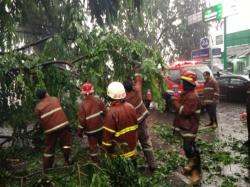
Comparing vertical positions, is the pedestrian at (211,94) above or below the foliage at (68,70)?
below

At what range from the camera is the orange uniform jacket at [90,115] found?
7.21m

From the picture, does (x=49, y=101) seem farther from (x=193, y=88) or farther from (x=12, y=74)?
(x=193, y=88)

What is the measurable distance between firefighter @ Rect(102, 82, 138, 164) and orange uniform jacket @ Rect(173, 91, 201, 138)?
0.93 m

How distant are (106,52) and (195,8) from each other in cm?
2654

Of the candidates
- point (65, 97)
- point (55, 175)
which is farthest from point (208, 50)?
point (55, 175)

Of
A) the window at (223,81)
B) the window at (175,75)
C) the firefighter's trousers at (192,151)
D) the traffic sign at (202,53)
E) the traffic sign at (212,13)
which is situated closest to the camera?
the firefighter's trousers at (192,151)

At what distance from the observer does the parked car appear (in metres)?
16.2

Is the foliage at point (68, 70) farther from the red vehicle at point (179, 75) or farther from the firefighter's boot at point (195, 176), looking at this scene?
the red vehicle at point (179, 75)

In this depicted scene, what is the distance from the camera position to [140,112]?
7.20 meters

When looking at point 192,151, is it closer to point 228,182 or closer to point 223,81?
point 228,182

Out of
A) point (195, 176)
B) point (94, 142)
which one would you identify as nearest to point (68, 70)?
point (94, 142)

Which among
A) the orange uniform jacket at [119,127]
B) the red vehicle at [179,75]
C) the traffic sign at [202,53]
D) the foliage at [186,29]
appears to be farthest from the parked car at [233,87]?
the foliage at [186,29]

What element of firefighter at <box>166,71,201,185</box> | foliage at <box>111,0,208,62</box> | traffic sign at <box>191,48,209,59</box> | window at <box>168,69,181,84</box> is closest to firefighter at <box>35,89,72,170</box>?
firefighter at <box>166,71,201,185</box>

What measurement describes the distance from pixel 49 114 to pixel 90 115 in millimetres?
754
